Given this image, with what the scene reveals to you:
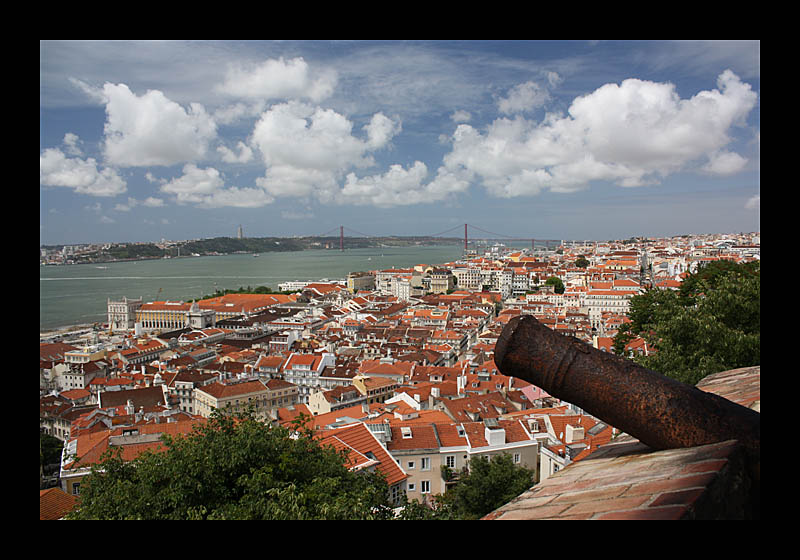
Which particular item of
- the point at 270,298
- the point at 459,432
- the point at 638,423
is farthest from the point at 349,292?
the point at 638,423

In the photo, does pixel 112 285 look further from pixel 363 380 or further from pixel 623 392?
pixel 623 392

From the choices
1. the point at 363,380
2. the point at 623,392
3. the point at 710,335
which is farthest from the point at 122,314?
the point at 623,392

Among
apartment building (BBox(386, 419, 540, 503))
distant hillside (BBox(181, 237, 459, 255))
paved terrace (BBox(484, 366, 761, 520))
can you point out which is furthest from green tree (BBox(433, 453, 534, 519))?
distant hillside (BBox(181, 237, 459, 255))

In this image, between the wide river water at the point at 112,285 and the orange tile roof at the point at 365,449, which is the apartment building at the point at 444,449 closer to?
the orange tile roof at the point at 365,449

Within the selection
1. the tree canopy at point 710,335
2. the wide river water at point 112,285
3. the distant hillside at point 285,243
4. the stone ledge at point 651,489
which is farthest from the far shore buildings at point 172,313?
the distant hillside at point 285,243
